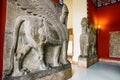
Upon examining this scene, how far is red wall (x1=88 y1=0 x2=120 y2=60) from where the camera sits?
19.3 feet

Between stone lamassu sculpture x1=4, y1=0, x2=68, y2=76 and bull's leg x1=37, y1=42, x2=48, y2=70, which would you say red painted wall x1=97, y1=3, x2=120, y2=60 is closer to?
stone lamassu sculpture x1=4, y1=0, x2=68, y2=76

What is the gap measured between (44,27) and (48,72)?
93 centimetres

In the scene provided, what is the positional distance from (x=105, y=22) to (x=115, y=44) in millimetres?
1352

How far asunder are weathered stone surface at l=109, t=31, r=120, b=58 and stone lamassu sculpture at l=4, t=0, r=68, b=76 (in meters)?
4.04

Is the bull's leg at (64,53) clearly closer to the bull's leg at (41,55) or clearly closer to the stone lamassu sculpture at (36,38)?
the stone lamassu sculpture at (36,38)

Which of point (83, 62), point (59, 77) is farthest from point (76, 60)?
point (59, 77)

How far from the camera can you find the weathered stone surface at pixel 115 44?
5.66m

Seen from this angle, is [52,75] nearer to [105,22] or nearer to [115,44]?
[115,44]

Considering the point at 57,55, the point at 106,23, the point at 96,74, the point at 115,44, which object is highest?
the point at 106,23

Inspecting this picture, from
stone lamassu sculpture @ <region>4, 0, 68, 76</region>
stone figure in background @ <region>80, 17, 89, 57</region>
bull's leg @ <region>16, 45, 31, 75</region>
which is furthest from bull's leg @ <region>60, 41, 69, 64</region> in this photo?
stone figure in background @ <region>80, 17, 89, 57</region>

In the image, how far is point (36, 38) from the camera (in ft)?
6.77

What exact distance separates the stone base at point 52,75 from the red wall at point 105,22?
3863 millimetres

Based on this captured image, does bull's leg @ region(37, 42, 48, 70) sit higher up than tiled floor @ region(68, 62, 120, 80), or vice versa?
bull's leg @ region(37, 42, 48, 70)

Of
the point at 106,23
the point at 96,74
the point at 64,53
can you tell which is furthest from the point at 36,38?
the point at 106,23
